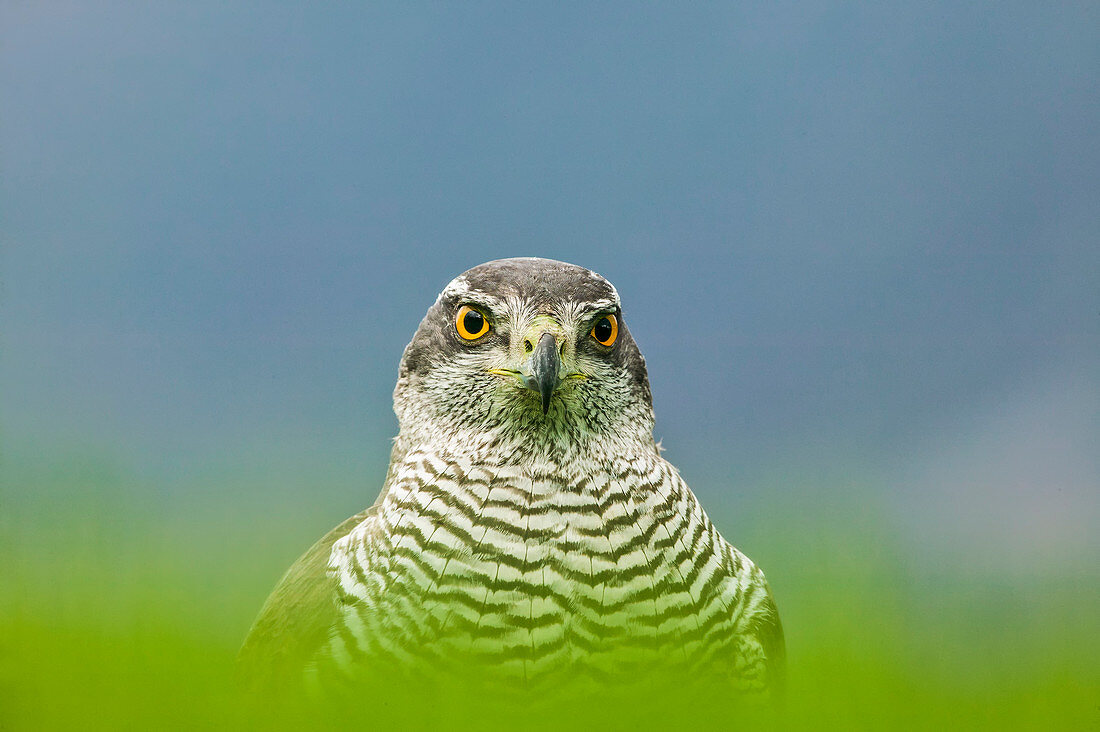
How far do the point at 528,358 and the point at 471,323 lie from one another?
29cm

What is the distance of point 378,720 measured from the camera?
1720 millimetres

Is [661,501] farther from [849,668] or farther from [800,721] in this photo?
[800,721]

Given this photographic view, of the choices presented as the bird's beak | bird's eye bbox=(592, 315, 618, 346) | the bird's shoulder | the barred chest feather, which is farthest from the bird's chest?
bird's eye bbox=(592, 315, 618, 346)

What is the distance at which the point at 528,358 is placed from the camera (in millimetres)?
2789

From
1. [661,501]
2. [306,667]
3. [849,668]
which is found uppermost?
[661,501]

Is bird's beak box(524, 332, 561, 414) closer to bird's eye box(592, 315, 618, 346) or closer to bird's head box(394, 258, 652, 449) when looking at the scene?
bird's head box(394, 258, 652, 449)

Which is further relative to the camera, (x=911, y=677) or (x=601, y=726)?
(x=911, y=677)

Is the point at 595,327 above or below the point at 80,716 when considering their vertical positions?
above

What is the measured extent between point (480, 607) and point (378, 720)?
33.1 inches

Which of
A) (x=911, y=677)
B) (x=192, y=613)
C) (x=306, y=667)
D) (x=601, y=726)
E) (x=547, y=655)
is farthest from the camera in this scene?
(x=306, y=667)

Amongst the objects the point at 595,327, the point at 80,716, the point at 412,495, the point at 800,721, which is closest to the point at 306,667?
the point at 412,495

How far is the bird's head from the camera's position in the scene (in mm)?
2836

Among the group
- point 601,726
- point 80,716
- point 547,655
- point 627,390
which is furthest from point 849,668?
point 80,716

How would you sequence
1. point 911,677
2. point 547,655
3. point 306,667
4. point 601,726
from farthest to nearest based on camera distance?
point 306,667 < point 547,655 < point 911,677 < point 601,726
